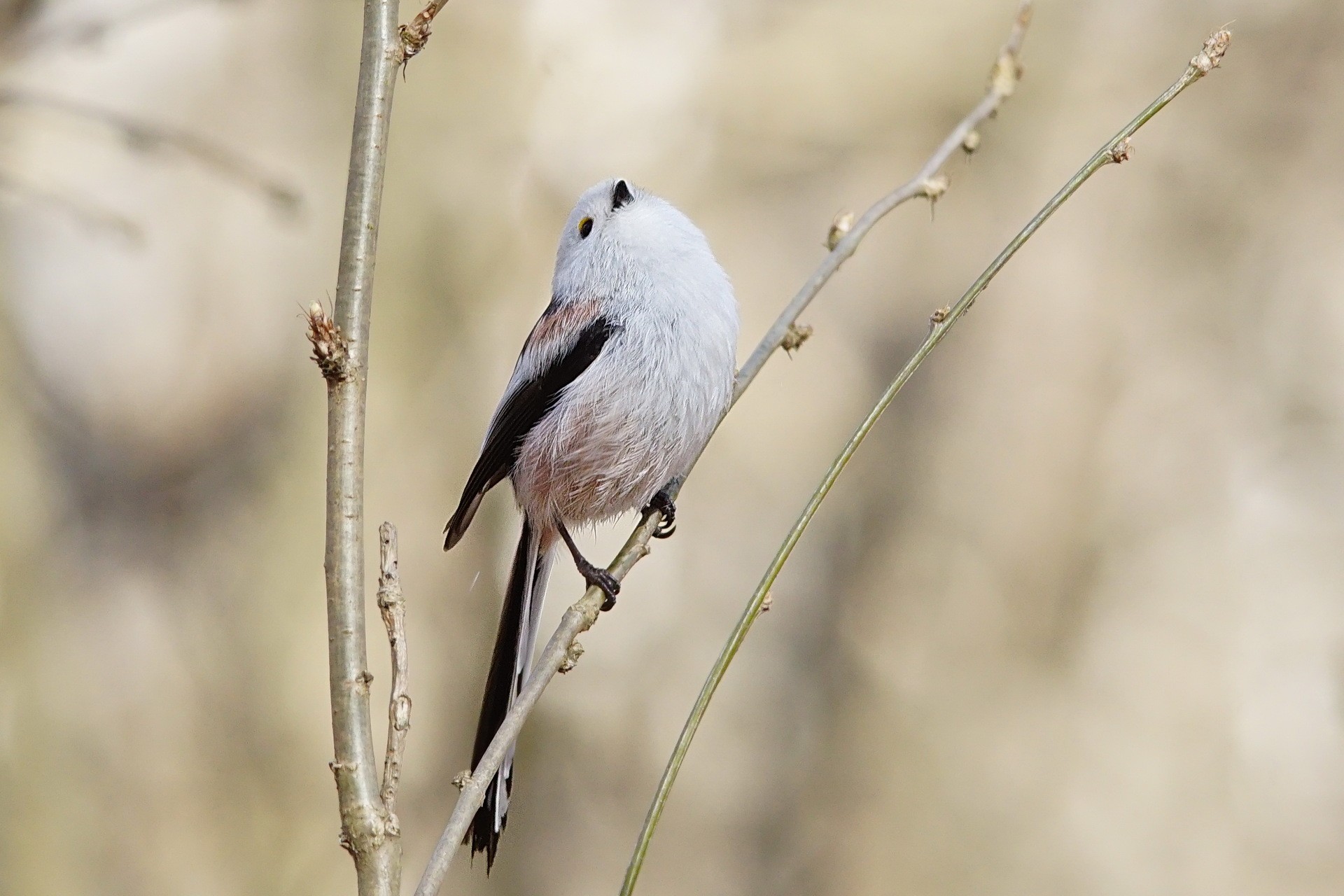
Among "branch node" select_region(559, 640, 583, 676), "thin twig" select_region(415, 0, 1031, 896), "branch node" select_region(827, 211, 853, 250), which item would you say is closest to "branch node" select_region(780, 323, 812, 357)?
"thin twig" select_region(415, 0, 1031, 896)

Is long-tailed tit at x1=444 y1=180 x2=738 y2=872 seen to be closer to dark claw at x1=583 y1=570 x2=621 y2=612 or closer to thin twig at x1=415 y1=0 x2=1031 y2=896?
dark claw at x1=583 y1=570 x2=621 y2=612

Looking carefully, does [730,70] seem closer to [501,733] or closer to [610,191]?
[610,191]

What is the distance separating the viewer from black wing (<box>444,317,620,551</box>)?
2.49 meters

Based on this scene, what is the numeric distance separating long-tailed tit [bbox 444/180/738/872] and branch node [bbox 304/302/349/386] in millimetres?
1082

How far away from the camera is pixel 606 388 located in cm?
247

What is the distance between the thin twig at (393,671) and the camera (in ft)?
3.96

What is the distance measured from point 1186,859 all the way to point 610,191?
138 inches

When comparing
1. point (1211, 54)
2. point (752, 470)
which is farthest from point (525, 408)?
point (752, 470)

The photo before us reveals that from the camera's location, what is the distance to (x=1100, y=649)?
459 centimetres

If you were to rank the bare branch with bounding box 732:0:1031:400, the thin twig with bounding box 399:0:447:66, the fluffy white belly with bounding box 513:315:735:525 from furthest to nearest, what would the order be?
the fluffy white belly with bounding box 513:315:735:525 → the bare branch with bounding box 732:0:1031:400 → the thin twig with bounding box 399:0:447:66

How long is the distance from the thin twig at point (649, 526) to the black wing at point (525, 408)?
22.2 inches

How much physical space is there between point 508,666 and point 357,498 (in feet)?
3.42

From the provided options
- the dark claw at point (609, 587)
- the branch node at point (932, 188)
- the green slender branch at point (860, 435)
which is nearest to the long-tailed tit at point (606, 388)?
the dark claw at point (609, 587)

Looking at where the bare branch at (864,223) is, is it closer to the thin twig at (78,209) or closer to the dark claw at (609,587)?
the dark claw at (609,587)
